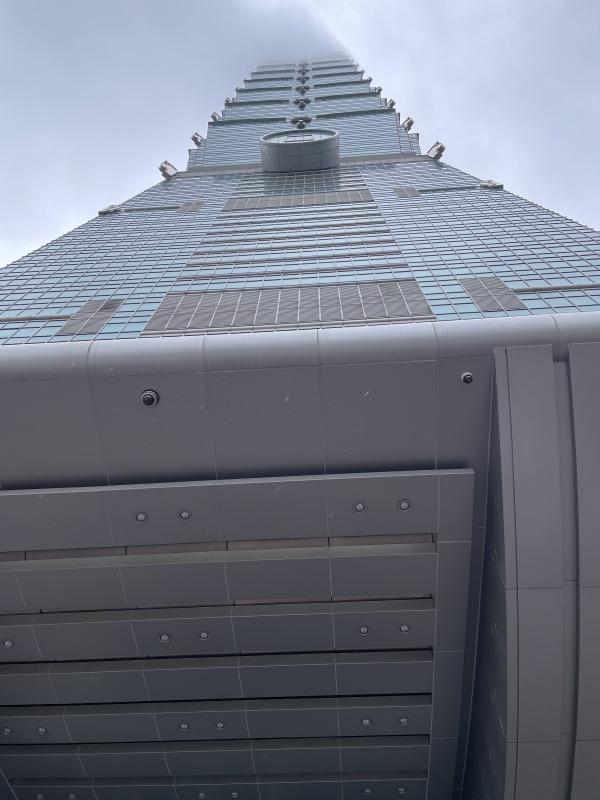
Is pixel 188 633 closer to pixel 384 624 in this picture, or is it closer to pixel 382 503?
pixel 384 624

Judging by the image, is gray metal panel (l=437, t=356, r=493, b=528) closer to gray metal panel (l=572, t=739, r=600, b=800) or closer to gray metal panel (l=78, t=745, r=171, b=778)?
gray metal panel (l=572, t=739, r=600, b=800)

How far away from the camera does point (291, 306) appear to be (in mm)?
18203

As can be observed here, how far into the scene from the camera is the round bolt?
493 inches

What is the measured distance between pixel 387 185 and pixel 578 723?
120 ft

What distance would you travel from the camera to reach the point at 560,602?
40.0ft

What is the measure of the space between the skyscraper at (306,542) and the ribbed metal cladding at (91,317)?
0.54ft

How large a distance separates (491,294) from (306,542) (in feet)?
33.2

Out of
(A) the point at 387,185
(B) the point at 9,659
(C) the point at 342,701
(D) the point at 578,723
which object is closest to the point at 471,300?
(D) the point at 578,723

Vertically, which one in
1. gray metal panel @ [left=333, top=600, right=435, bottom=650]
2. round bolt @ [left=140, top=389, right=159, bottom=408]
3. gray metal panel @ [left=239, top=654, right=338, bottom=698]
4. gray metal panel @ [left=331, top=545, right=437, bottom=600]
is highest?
round bolt @ [left=140, top=389, right=159, bottom=408]

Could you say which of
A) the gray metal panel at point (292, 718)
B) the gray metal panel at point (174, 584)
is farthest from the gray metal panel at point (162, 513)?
the gray metal panel at point (292, 718)

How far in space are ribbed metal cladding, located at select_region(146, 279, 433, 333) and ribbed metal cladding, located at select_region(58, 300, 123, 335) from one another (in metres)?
1.77

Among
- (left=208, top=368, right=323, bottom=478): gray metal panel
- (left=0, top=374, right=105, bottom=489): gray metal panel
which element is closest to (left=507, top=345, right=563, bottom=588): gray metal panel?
(left=208, top=368, right=323, bottom=478): gray metal panel

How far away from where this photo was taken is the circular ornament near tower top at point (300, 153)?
47.7 meters

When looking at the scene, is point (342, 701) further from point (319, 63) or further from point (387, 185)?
point (319, 63)
